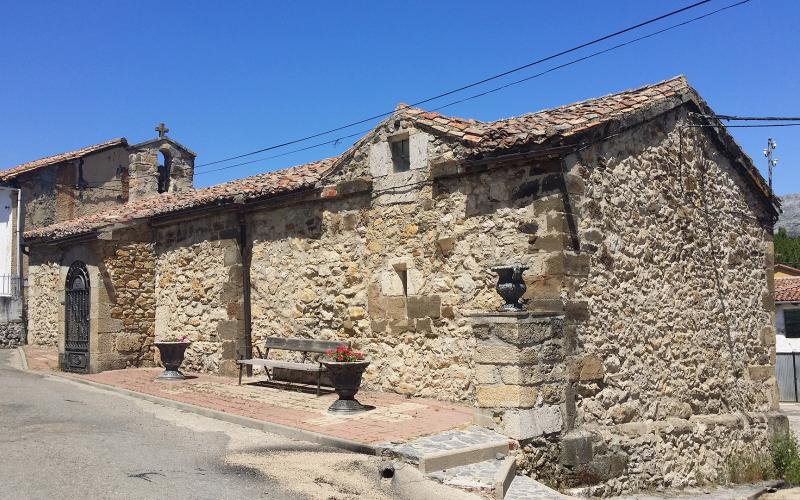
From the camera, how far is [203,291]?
13547mm

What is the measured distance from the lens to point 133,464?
659 centimetres

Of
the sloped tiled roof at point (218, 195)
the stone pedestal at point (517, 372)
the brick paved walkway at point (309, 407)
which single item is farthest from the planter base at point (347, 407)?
the sloped tiled roof at point (218, 195)

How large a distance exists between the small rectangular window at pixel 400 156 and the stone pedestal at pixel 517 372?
3529 millimetres

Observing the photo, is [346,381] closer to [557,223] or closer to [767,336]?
[557,223]

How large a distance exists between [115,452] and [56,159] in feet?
52.1

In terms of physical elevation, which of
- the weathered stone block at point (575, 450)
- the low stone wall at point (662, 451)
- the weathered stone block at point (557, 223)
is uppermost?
A: the weathered stone block at point (557, 223)

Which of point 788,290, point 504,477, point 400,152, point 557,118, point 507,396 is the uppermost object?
point 557,118

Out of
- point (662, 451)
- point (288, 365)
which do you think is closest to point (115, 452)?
point (288, 365)

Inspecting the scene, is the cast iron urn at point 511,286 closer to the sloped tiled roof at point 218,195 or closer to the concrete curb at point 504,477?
the concrete curb at point 504,477

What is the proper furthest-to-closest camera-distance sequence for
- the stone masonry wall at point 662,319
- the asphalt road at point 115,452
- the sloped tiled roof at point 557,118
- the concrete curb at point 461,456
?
the sloped tiled roof at point 557,118 < the stone masonry wall at point 662,319 < the concrete curb at point 461,456 < the asphalt road at point 115,452

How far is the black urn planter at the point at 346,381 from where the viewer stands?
8852mm

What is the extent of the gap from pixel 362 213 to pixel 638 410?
4943 millimetres

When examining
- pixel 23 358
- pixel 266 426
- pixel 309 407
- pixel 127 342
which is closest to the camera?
pixel 266 426

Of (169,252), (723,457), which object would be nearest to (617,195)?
(723,457)
